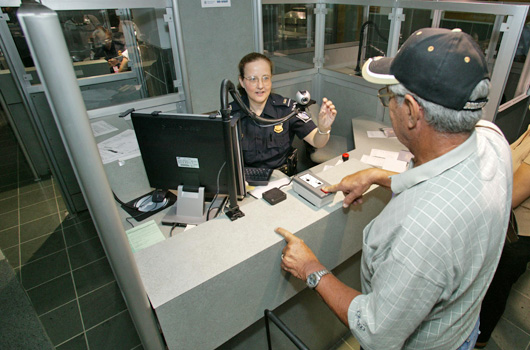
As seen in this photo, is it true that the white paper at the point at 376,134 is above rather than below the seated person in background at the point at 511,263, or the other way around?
above

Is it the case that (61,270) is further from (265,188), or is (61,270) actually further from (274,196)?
(274,196)

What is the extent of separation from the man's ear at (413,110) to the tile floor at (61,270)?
Result: 1921mm

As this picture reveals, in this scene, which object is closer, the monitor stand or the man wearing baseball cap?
the man wearing baseball cap

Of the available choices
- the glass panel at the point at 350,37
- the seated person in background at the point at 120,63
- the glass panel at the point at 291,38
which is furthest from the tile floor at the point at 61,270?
the glass panel at the point at 350,37

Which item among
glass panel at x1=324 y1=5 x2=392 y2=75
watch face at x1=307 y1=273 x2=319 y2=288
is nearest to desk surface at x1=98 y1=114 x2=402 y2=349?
watch face at x1=307 y1=273 x2=319 y2=288

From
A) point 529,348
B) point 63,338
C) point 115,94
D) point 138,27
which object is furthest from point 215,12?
point 529,348

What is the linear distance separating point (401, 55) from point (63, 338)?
7.41 feet

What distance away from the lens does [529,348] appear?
176 cm

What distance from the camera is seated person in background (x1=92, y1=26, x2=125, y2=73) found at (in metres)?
3.44

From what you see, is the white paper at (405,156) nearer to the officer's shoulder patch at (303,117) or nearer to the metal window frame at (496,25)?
the metal window frame at (496,25)

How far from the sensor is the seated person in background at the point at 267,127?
194 cm

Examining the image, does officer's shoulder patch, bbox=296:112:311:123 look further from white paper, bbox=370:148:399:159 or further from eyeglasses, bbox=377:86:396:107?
eyeglasses, bbox=377:86:396:107

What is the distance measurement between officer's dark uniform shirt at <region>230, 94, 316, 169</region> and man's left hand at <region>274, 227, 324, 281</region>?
1.04 m

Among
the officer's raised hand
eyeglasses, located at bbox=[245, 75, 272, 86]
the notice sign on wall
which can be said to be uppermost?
the notice sign on wall
